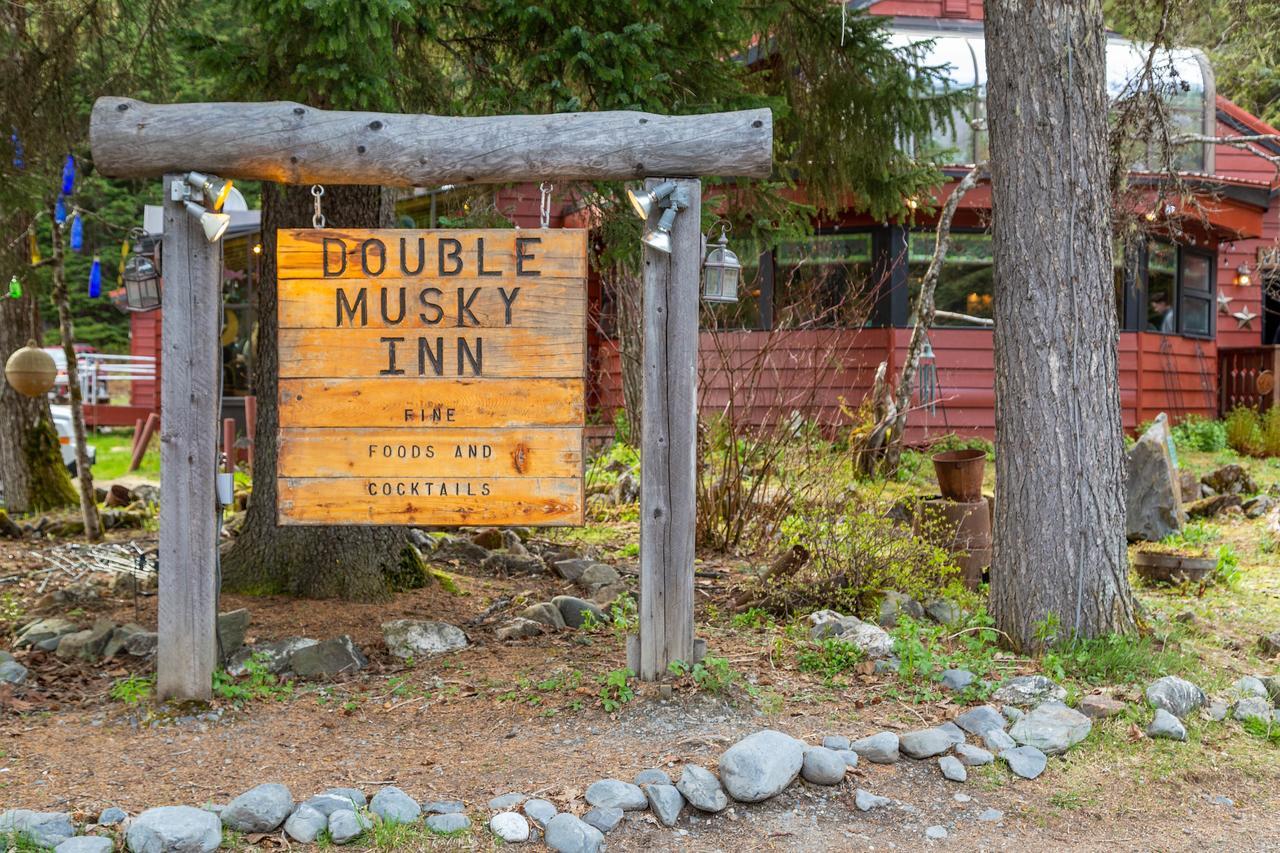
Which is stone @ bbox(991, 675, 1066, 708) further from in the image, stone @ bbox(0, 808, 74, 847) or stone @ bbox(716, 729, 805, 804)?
stone @ bbox(0, 808, 74, 847)

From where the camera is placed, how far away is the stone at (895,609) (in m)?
6.06

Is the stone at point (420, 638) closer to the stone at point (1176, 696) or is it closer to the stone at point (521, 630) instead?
the stone at point (521, 630)

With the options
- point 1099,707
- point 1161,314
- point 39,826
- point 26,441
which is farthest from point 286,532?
point 1161,314

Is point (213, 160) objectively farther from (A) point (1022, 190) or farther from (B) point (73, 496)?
(B) point (73, 496)

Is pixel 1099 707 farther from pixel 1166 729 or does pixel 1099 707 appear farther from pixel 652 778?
pixel 652 778

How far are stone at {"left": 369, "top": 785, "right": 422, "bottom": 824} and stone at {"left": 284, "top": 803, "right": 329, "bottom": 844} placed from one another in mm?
173

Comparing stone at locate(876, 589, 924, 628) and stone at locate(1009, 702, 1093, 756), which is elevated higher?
stone at locate(876, 589, 924, 628)

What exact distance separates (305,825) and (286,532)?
10.3 feet

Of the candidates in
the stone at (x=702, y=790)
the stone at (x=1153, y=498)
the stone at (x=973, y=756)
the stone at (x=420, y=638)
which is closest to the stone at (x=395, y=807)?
the stone at (x=702, y=790)

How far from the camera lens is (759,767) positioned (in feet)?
13.4

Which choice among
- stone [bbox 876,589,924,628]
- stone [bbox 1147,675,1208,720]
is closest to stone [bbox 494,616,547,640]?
stone [bbox 876,589,924,628]

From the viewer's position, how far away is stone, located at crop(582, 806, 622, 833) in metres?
3.87

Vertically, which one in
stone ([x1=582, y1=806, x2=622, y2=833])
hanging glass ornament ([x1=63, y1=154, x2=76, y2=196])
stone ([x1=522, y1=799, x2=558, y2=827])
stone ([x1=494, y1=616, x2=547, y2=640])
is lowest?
stone ([x1=582, y1=806, x2=622, y2=833])

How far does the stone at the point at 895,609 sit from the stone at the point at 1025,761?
149 cm
